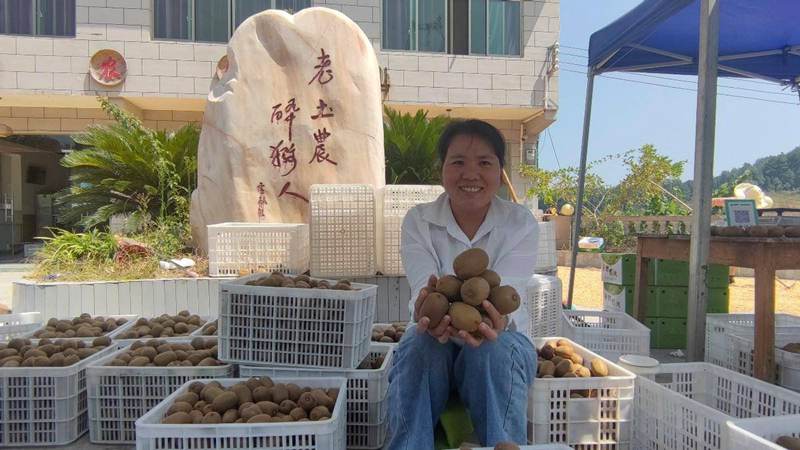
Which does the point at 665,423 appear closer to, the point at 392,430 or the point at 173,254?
the point at 392,430

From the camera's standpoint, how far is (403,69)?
12.3 metres

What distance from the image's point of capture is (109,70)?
11.1 meters

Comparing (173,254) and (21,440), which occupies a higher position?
(173,254)

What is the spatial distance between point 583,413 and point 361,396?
40.7 inches

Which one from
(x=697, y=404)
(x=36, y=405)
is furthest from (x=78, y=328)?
(x=697, y=404)

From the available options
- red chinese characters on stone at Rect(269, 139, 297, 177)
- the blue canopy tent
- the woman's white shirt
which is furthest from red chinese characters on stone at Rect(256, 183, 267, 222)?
the woman's white shirt

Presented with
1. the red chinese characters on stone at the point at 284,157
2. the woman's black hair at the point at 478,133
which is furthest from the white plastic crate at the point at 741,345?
the red chinese characters on stone at the point at 284,157

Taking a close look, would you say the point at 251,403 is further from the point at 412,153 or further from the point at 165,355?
the point at 412,153

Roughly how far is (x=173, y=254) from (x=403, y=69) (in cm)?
778

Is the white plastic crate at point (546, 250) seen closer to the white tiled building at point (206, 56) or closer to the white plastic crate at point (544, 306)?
the white plastic crate at point (544, 306)

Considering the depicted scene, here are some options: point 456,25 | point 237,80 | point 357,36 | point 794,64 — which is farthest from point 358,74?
point 456,25

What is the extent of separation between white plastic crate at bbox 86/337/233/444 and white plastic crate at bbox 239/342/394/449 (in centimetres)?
29

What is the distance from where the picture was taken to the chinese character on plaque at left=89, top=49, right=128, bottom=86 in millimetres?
11023

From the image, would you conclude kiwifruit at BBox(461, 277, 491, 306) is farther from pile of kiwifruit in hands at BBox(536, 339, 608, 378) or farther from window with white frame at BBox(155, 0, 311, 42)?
window with white frame at BBox(155, 0, 311, 42)
